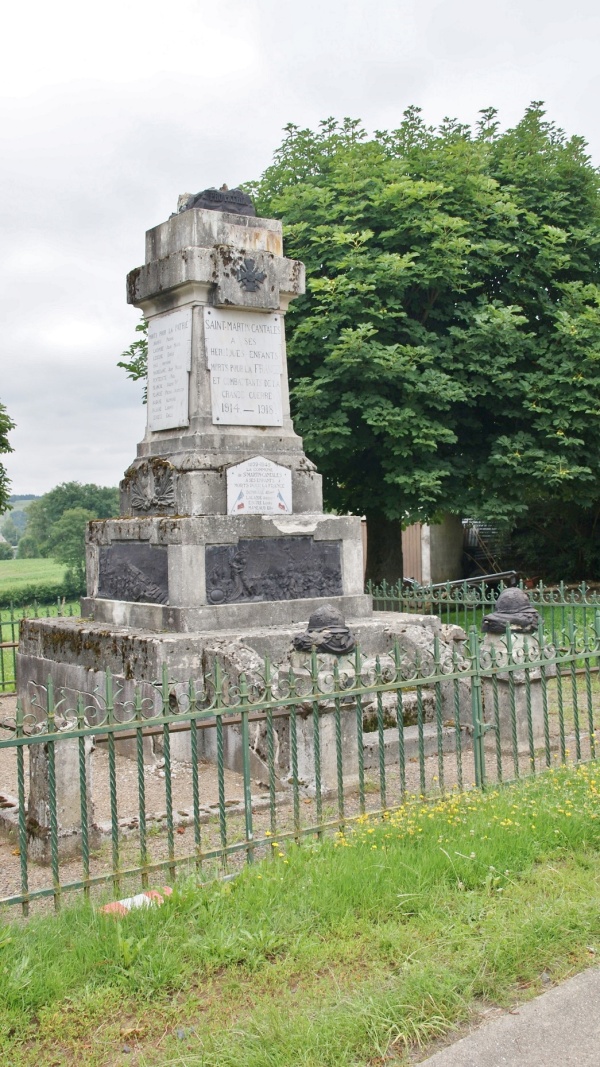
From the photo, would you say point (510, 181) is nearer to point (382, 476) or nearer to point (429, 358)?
point (429, 358)

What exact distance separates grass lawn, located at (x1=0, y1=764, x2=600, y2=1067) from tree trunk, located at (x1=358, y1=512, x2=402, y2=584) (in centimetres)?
1270

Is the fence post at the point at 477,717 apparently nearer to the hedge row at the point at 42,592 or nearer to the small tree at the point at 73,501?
the hedge row at the point at 42,592

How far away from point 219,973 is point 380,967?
608 millimetres

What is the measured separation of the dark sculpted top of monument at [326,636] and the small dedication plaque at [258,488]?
7.25 ft

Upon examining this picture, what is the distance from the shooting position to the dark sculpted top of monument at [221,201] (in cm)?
945

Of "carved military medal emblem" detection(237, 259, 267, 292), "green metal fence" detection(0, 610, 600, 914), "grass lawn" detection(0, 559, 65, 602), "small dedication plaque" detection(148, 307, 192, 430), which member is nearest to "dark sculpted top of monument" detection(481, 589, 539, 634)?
"green metal fence" detection(0, 610, 600, 914)

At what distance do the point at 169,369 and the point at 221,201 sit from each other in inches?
69.9

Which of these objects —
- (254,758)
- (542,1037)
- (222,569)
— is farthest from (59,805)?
(222,569)

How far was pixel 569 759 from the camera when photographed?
6.88m

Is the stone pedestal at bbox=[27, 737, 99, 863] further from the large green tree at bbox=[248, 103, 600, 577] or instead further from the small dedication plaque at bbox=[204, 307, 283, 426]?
the large green tree at bbox=[248, 103, 600, 577]

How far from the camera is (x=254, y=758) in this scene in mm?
6820

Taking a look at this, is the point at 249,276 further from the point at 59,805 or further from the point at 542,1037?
the point at 542,1037

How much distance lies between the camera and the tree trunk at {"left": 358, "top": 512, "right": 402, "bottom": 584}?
57.0 ft

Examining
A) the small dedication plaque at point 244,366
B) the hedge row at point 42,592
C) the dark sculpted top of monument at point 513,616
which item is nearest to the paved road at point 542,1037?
the dark sculpted top of monument at point 513,616
